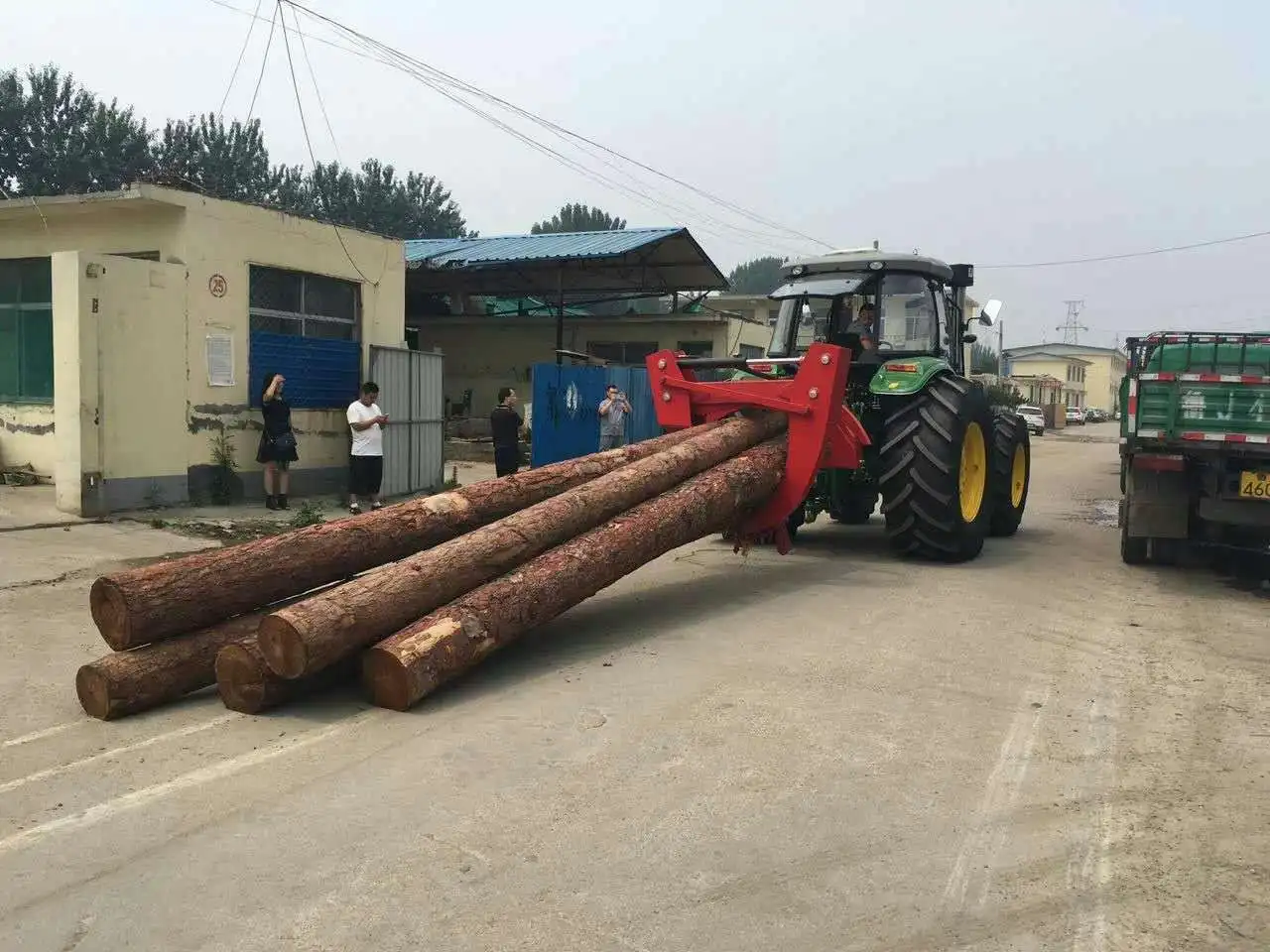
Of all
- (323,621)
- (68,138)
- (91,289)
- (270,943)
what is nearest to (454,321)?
(91,289)

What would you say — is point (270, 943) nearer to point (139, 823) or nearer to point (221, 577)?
point (139, 823)

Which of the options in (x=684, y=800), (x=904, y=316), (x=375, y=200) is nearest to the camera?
(x=684, y=800)

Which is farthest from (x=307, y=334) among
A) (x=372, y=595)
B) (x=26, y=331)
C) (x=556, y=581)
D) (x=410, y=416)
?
(x=372, y=595)

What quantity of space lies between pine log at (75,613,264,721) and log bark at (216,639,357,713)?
15cm

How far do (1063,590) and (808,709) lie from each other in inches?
163

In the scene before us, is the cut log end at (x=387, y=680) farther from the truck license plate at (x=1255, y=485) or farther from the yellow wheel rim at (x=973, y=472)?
the truck license plate at (x=1255, y=485)

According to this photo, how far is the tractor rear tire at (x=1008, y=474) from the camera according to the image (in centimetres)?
1117

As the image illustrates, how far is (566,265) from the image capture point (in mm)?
20047

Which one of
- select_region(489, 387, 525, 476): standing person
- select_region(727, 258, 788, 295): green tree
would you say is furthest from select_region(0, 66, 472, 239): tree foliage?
select_region(727, 258, 788, 295): green tree

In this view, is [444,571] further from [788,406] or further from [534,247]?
[534,247]

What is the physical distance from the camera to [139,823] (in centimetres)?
380

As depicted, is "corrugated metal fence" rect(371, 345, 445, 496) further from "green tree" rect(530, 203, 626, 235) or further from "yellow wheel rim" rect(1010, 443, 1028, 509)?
"green tree" rect(530, 203, 626, 235)

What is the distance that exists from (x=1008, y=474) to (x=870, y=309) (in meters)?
2.71

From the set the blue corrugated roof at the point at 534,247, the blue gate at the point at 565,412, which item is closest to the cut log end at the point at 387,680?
the blue gate at the point at 565,412
